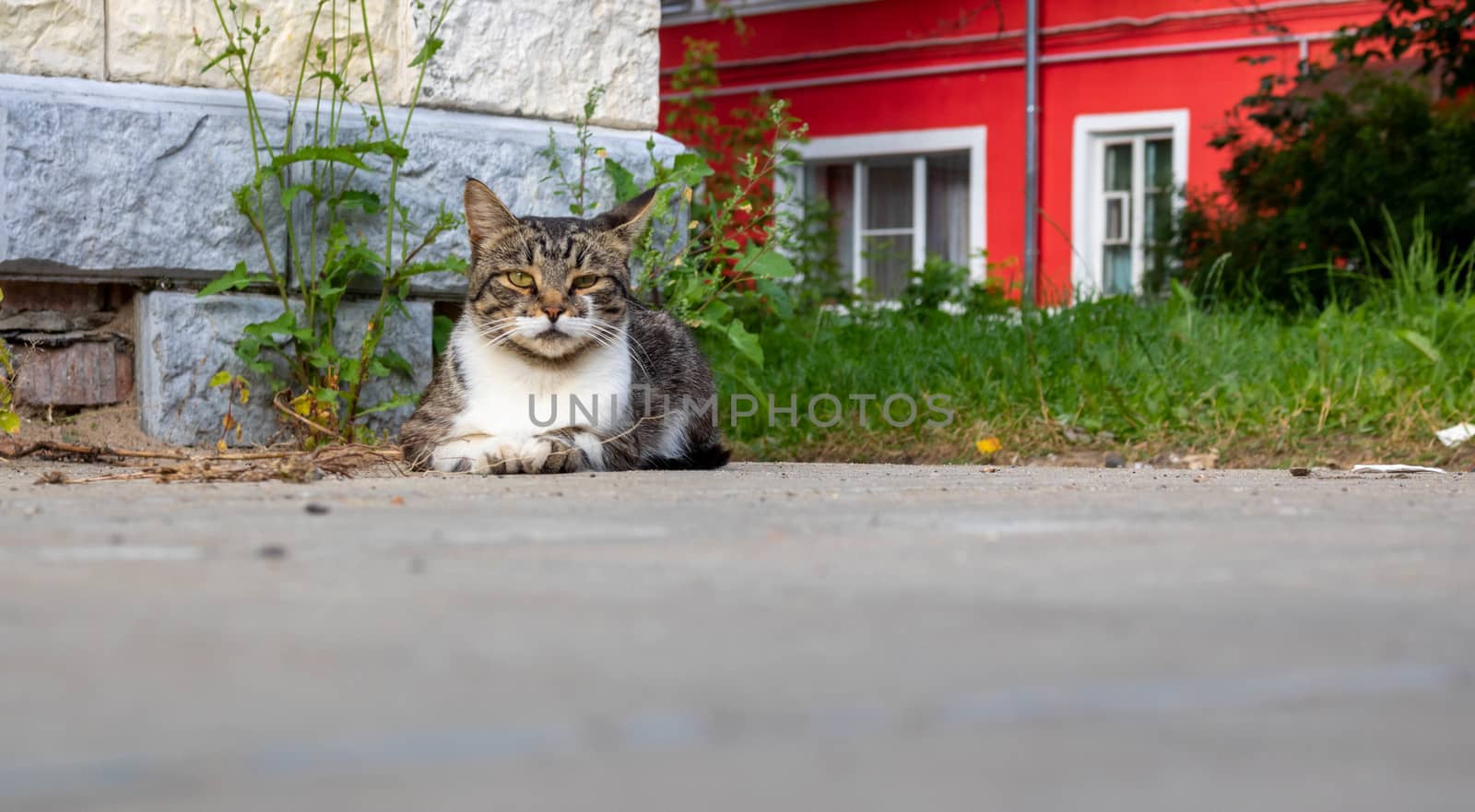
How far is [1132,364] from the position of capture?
6094 mm

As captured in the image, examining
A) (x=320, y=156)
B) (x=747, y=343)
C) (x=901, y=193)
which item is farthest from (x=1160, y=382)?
(x=901, y=193)

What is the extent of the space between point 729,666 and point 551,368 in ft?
10.4

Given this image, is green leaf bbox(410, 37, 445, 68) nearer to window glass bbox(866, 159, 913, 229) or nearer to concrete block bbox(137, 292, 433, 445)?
concrete block bbox(137, 292, 433, 445)

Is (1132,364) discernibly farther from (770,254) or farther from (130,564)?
(130,564)

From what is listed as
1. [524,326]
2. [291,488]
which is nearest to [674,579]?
[291,488]

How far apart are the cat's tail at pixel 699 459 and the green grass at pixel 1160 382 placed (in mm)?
1133

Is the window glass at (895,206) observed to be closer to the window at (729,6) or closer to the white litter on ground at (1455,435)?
the window at (729,6)

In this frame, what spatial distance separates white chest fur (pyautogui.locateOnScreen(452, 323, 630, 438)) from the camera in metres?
4.35

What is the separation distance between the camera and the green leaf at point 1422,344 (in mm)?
5734

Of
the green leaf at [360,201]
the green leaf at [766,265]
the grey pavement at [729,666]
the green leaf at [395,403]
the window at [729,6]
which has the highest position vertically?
the window at [729,6]

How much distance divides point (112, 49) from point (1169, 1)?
11.3 metres

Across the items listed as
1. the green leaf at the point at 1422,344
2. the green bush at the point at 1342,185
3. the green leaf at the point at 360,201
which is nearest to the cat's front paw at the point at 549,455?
the green leaf at the point at 360,201

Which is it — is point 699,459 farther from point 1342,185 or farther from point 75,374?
A: point 1342,185

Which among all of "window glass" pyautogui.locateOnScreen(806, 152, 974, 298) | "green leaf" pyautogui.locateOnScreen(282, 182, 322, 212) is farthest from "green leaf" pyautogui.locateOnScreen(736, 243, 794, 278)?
"window glass" pyautogui.locateOnScreen(806, 152, 974, 298)
